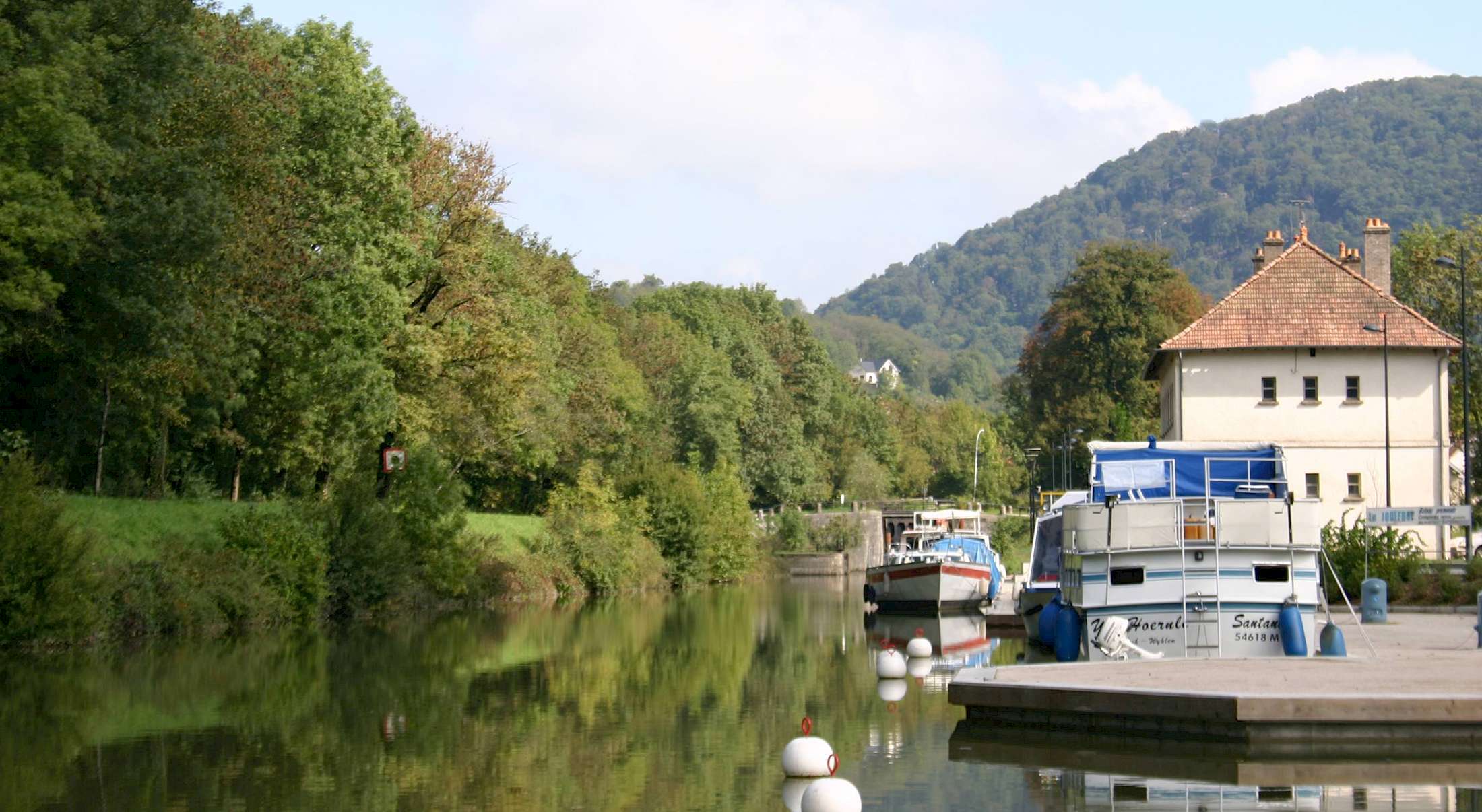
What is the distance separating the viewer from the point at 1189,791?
13.9m

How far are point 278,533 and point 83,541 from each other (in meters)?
7.90

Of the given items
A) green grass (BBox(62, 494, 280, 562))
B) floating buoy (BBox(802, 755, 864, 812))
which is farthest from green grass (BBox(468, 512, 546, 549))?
floating buoy (BBox(802, 755, 864, 812))

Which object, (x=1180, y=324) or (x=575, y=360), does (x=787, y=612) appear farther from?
(x=1180, y=324)

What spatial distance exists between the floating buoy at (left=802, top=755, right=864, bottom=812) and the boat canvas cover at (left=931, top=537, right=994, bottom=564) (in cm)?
3986

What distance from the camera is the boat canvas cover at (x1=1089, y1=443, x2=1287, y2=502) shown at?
26375 millimetres

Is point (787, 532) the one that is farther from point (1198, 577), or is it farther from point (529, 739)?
point (529, 739)

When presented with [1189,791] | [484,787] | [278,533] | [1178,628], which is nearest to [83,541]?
[278,533]

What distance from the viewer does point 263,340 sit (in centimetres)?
3500

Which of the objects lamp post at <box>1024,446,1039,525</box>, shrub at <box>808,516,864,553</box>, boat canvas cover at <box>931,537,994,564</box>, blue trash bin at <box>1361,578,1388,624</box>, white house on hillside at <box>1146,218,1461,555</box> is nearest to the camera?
blue trash bin at <box>1361,578,1388,624</box>

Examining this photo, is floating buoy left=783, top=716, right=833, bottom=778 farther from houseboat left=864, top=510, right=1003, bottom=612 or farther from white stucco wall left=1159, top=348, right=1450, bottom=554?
white stucco wall left=1159, top=348, right=1450, bottom=554

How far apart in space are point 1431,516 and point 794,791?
834 inches

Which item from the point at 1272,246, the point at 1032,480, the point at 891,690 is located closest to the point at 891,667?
the point at 891,690

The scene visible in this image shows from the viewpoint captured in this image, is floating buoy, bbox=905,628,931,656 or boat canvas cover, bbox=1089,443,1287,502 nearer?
boat canvas cover, bbox=1089,443,1287,502

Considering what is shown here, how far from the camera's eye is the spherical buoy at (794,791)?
43.9 feet
